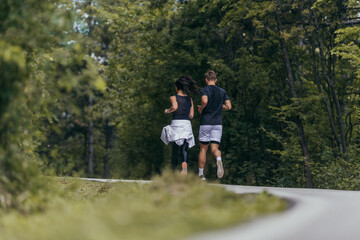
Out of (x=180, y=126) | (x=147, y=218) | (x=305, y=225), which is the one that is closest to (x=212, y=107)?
(x=180, y=126)

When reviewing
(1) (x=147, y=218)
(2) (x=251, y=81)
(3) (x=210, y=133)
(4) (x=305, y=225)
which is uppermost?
(2) (x=251, y=81)

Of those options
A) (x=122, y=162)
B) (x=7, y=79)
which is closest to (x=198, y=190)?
(x=7, y=79)

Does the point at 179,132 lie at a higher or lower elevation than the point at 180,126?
lower

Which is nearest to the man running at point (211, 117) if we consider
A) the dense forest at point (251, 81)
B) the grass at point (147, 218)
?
the dense forest at point (251, 81)

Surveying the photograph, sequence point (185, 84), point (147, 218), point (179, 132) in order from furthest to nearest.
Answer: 1. point (185, 84)
2. point (179, 132)
3. point (147, 218)

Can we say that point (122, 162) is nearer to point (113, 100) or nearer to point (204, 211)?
point (113, 100)

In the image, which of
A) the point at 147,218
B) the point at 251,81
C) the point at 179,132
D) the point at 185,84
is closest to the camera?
the point at 147,218

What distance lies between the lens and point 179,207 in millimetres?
4723

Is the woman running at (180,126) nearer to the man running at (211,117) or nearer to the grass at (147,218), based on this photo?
the man running at (211,117)

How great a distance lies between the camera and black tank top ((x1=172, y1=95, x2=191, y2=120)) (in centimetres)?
1078

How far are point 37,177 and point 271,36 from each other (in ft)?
51.5

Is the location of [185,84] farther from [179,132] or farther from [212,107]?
[179,132]

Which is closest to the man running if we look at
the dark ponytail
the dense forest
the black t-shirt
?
the black t-shirt

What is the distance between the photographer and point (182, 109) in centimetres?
1080
